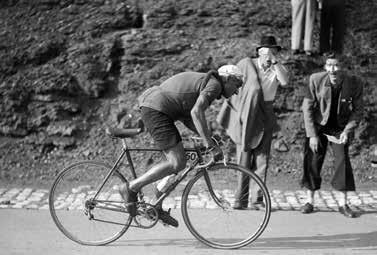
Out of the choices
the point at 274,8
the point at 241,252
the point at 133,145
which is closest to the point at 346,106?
the point at 241,252

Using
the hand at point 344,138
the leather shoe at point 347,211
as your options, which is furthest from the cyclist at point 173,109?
the leather shoe at point 347,211

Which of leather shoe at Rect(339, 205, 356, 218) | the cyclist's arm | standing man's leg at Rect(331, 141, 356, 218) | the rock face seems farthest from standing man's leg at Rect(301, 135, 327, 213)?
the cyclist's arm

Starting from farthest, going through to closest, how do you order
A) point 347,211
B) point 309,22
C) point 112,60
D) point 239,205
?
point 112,60 → point 309,22 → point 347,211 → point 239,205

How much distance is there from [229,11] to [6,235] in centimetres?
563

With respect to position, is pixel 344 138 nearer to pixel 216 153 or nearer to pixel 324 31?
pixel 216 153

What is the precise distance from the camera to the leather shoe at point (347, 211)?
7.15 m

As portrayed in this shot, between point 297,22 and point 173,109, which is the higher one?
point 173,109

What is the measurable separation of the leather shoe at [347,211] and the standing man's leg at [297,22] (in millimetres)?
3264

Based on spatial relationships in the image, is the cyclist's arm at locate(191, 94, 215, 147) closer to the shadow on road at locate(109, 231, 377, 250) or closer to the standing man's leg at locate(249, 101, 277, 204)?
the shadow on road at locate(109, 231, 377, 250)

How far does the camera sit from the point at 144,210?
612cm

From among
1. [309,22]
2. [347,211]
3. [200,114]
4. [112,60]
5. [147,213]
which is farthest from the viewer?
[112,60]

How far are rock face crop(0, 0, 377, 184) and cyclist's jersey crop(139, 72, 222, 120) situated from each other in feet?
10.2

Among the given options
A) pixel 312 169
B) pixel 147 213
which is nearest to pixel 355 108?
pixel 312 169

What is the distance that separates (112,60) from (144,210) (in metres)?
4.45
